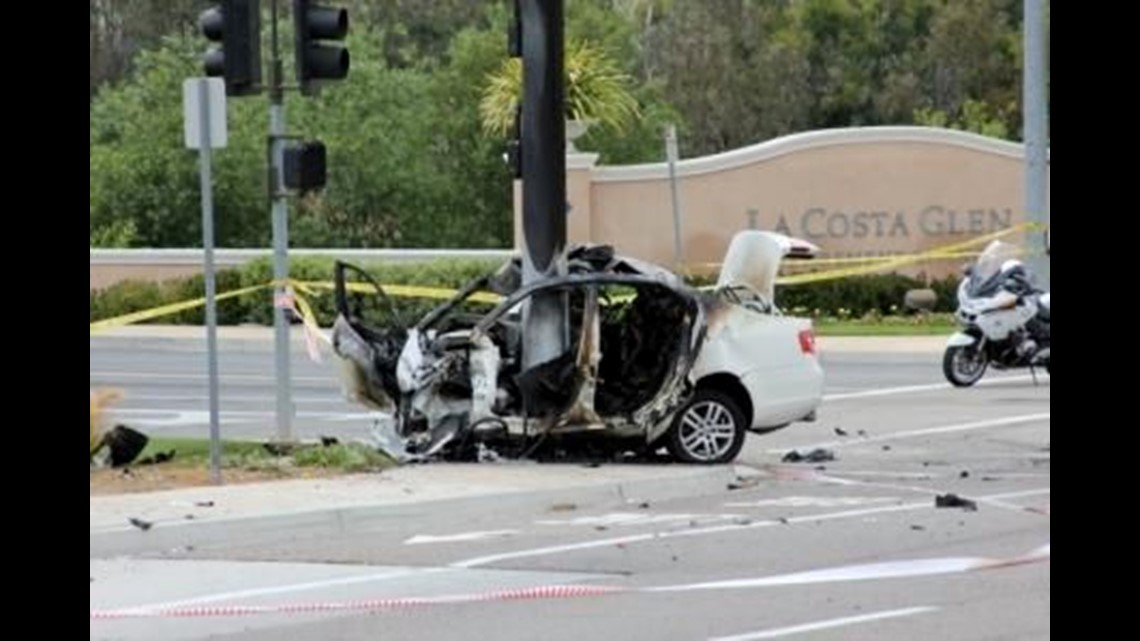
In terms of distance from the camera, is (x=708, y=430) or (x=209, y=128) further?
(x=708, y=430)

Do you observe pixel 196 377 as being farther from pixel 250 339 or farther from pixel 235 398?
pixel 250 339

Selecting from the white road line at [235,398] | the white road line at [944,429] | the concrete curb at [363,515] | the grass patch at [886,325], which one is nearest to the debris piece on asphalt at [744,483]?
the concrete curb at [363,515]

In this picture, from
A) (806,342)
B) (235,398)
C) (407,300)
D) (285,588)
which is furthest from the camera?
(407,300)

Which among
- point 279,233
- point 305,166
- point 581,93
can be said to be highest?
point 581,93

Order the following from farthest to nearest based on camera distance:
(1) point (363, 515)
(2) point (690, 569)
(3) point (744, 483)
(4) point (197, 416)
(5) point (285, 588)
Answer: (4) point (197, 416) < (3) point (744, 483) < (1) point (363, 515) < (2) point (690, 569) < (5) point (285, 588)

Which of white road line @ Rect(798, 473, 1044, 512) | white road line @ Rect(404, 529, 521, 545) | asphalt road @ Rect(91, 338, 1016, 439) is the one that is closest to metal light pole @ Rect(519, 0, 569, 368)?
white road line @ Rect(798, 473, 1044, 512)

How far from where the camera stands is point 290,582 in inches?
422

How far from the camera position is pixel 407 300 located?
109ft

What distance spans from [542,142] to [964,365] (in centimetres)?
794

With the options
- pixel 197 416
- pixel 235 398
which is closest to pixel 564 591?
pixel 197 416

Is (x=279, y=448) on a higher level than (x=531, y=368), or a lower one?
lower

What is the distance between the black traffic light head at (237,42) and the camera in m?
15.0

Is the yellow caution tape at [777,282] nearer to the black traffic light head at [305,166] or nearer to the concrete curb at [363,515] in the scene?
the black traffic light head at [305,166]
